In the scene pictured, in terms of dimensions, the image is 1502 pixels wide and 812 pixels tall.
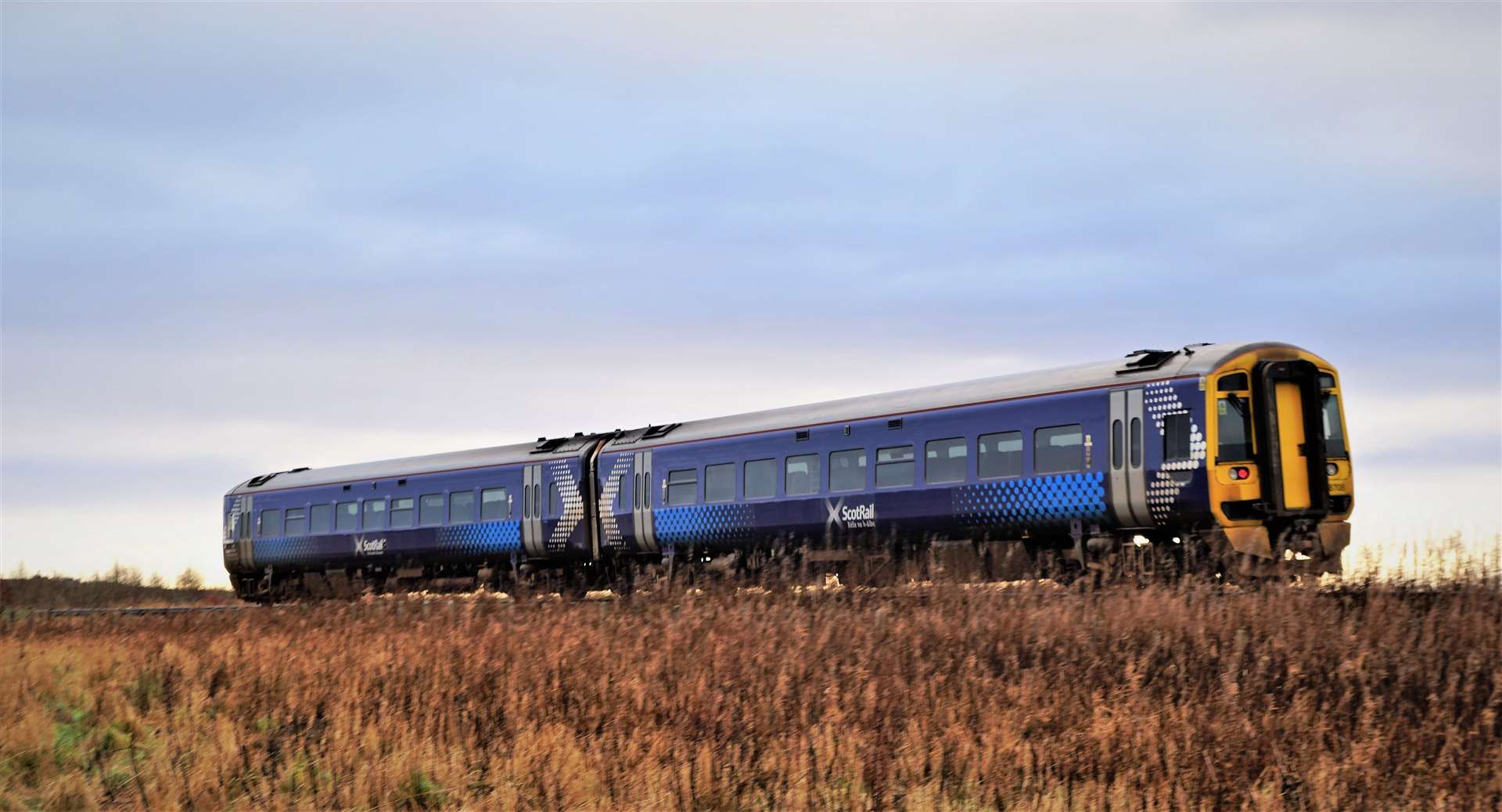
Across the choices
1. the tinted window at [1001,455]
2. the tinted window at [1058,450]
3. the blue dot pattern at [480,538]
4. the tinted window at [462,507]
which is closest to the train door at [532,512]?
the blue dot pattern at [480,538]

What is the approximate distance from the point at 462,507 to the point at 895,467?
38.9ft

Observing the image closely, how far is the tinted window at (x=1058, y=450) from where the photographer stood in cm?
1872

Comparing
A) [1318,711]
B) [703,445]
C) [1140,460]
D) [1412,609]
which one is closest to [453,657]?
[1318,711]

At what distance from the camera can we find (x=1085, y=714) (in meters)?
9.52

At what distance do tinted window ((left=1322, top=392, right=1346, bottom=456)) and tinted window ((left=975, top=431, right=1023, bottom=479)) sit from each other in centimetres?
393

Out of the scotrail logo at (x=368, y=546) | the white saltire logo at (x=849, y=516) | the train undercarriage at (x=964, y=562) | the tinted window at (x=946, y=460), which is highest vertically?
the tinted window at (x=946, y=460)

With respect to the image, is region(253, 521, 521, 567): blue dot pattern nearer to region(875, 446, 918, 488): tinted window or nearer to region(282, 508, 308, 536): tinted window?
region(282, 508, 308, 536): tinted window

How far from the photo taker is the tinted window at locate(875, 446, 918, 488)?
68.6 ft

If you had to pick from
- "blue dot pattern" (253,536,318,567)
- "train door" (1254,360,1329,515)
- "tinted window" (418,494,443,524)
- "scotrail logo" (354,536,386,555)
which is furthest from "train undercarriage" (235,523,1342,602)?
"blue dot pattern" (253,536,318,567)

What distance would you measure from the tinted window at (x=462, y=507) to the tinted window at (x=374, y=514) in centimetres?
254

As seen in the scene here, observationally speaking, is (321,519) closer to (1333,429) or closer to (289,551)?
(289,551)

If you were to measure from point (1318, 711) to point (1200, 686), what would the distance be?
831 mm

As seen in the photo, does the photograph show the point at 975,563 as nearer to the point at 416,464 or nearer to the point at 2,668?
the point at 2,668

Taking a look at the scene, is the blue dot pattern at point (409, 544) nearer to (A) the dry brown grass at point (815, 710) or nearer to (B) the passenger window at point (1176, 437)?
(B) the passenger window at point (1176, 437)
